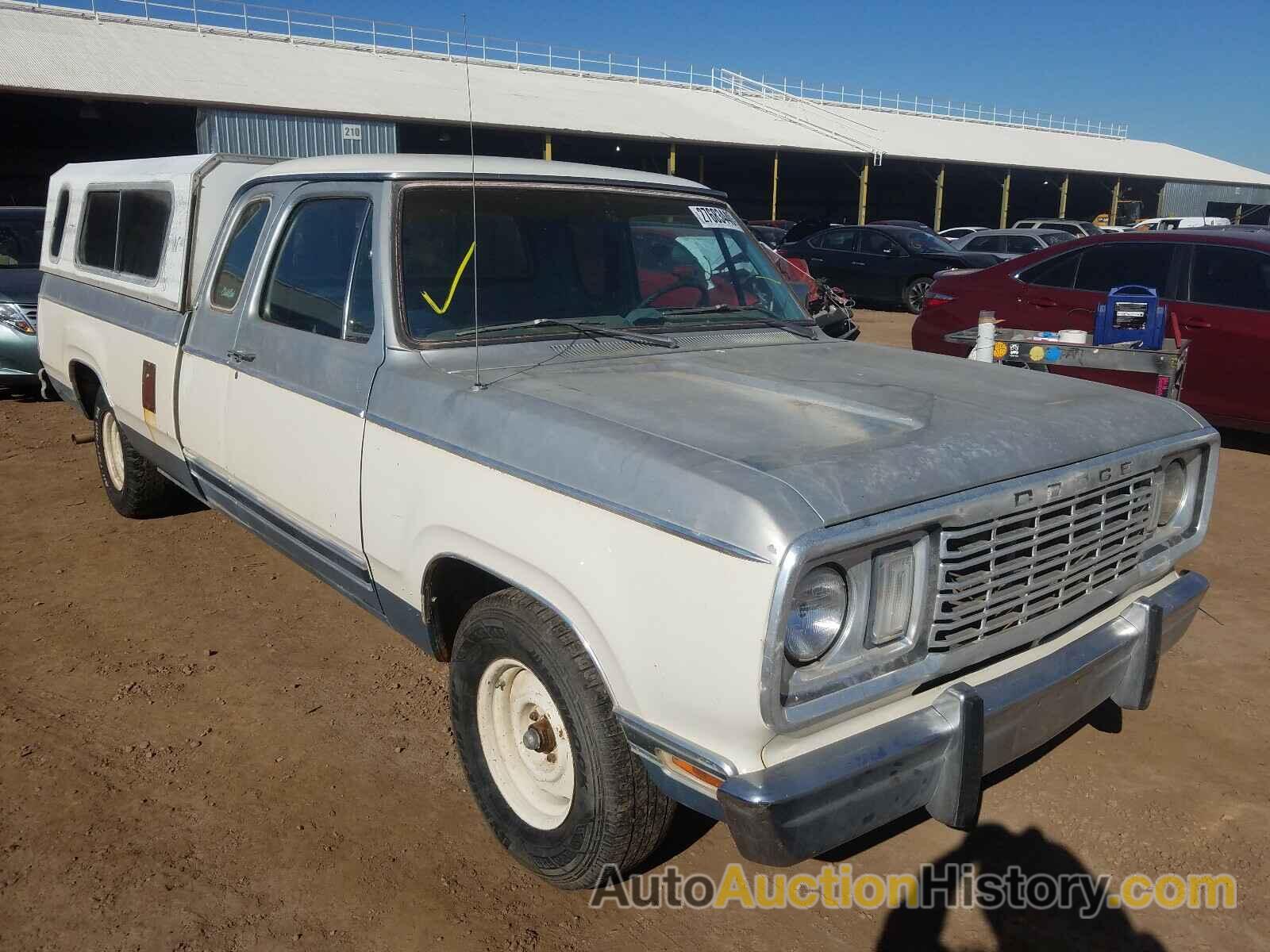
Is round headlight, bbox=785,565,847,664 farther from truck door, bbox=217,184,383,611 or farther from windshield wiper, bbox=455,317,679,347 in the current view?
truck door, bbox=217,184,383,611

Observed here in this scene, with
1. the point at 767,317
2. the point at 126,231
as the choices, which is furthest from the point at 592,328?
the point at 126,231

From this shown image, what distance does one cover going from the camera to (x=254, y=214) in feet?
12.8

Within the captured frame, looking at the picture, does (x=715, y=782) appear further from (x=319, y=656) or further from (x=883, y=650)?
(x=319, y=656)

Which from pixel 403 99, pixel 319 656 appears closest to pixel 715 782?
pixel 319 656

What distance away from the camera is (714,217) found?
3914 millimetres

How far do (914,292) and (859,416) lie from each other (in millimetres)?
15036

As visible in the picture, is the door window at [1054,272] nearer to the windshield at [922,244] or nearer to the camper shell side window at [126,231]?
the camper shell side window at [126,231]

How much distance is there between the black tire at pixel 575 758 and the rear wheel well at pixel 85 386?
147 inches

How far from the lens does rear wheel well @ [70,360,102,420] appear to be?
539 centimetres

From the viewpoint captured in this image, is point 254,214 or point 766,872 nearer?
point 766,872

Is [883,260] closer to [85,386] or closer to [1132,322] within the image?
[1132,322]

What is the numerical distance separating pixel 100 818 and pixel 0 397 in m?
7.79

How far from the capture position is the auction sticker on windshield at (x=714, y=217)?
152 inches

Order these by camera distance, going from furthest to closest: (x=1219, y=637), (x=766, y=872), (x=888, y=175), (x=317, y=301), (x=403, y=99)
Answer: (x=888, y=175) → (x=403, y=99) → (x=1219, y=637) → (x=317, y=301) → (x=766, y=872)
